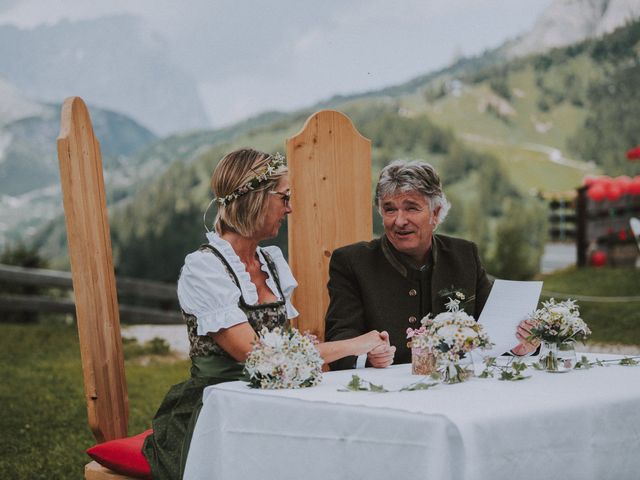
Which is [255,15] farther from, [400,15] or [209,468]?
[209,468]

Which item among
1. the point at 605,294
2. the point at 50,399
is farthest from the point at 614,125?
the point at 50,399

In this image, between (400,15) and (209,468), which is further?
(400,15)

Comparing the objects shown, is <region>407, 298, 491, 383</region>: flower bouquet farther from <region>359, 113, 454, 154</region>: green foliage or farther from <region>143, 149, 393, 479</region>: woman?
<region>359, 113, 454, 154</region>: green foliage

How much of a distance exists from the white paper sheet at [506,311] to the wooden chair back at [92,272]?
53.5 inches

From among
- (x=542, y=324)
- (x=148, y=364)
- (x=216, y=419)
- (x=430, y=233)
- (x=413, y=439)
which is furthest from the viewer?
(x=148, y=364)

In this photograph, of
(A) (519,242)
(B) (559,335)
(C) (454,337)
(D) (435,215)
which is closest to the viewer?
(C) (454,337)

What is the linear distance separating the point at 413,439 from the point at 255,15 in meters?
12.9

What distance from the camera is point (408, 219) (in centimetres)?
338

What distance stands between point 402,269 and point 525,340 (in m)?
0.70

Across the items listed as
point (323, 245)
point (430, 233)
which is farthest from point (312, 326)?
point (430, 233)

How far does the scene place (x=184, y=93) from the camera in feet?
50.8

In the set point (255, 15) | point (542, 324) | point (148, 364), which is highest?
point (255, 15)

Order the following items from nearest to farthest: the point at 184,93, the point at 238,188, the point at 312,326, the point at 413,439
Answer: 1. the point at 413,439
2. the point at 238,188
3. the point at 312,326
4. the point at 184,93

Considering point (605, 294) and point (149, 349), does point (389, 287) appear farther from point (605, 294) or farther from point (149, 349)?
point (605, 294)
